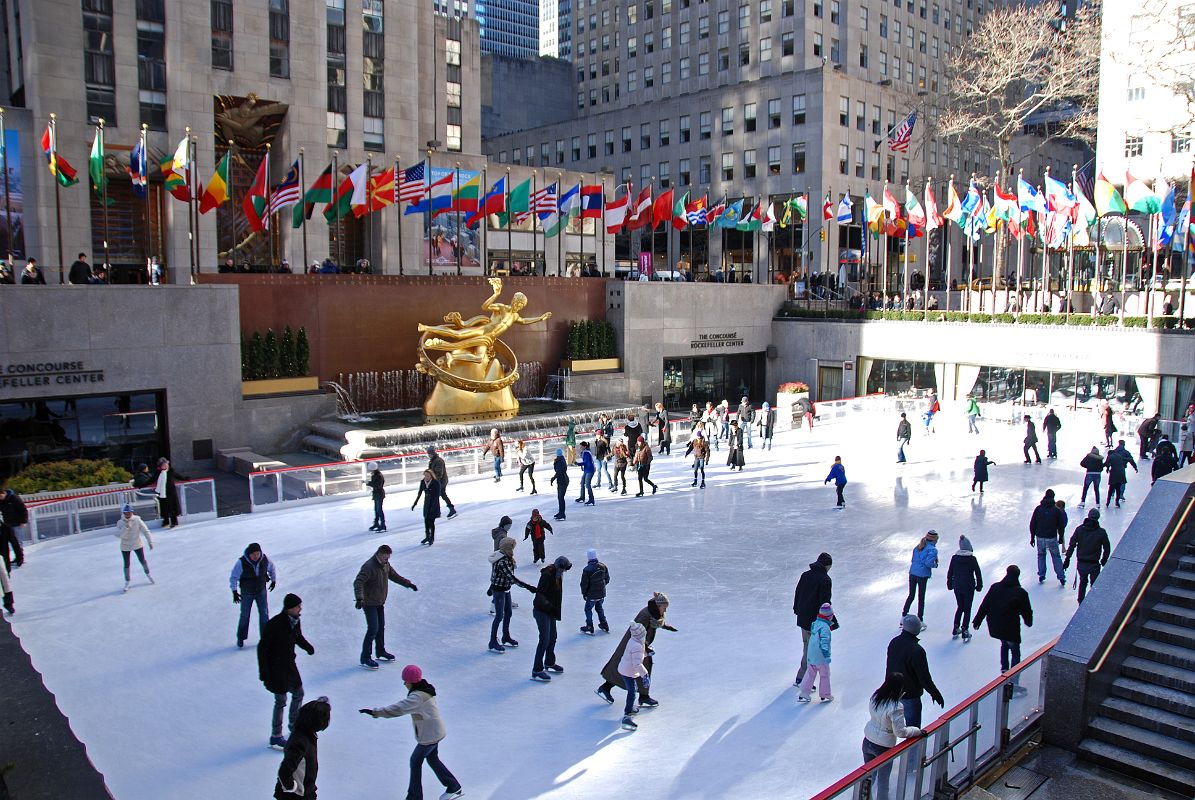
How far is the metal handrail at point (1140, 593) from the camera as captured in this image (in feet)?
27.8

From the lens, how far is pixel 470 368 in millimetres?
26297

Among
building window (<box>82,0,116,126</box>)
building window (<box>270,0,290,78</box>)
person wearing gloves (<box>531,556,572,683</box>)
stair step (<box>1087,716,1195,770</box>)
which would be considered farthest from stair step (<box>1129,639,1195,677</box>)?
building window (<box>270,0,290,78</box>)

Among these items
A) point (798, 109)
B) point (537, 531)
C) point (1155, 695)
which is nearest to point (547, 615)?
point (537, 531)

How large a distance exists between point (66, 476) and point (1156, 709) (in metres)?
18.7

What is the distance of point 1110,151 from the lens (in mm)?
44812

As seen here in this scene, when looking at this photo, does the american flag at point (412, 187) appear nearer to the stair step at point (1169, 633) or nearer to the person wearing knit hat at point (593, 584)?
the person wearing knit hat at point (593, 584)

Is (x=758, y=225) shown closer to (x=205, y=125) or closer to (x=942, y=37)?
(x=205, y=125)

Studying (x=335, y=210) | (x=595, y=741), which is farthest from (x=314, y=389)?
(x=595, y=741)

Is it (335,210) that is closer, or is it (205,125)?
(335,210)

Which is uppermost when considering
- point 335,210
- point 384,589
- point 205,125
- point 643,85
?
point 643,85

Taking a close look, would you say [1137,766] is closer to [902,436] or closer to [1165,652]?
[1165,652]

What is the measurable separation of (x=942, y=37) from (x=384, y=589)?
72.8 meters

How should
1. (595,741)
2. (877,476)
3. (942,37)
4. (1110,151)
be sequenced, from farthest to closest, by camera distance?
(942,37) < (1110,151) < (877,476) < (595,741)

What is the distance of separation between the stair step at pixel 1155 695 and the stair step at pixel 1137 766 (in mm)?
607
